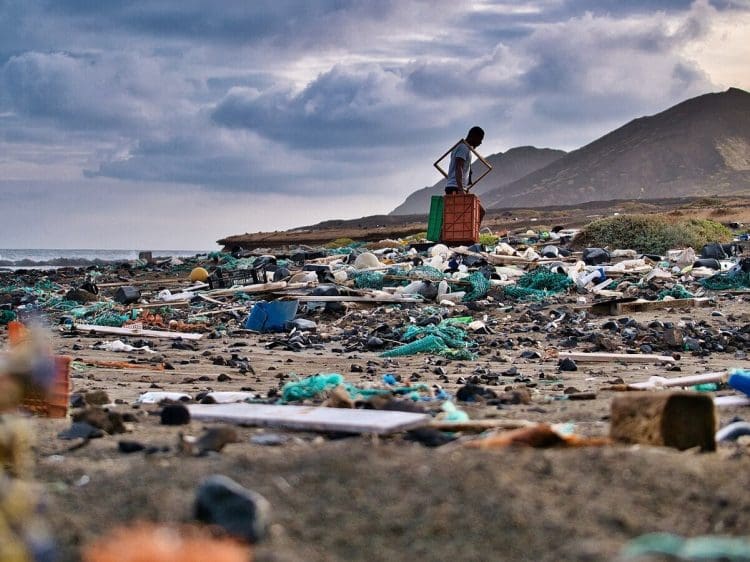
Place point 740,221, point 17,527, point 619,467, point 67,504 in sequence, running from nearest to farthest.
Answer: point 17,527, point 67,504, point 619,467, point 740,221

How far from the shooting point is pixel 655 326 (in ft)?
29.9

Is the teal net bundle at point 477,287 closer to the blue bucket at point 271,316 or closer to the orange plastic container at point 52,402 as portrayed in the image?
the blue bucket at point 271,316

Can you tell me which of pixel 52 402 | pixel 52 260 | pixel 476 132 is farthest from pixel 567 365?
pixel 52 260

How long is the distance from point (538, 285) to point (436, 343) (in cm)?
443

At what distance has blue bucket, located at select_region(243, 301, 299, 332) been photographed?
10188mm

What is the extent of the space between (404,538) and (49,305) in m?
12.4

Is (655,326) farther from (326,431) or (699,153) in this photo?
(699,153)

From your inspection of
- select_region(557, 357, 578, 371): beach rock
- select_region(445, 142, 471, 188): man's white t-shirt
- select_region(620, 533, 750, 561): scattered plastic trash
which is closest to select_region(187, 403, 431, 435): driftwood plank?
select_region(620, 533, 750, 561): scattered plastic trash

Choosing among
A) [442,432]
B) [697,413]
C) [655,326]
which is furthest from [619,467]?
[655,326]

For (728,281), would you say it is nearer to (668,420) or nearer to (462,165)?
(462,165)

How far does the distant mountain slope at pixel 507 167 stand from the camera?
17225 cm

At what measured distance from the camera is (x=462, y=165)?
1714 cm

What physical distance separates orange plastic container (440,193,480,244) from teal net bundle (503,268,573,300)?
4.67 m

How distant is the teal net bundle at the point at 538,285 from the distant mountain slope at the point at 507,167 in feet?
516
